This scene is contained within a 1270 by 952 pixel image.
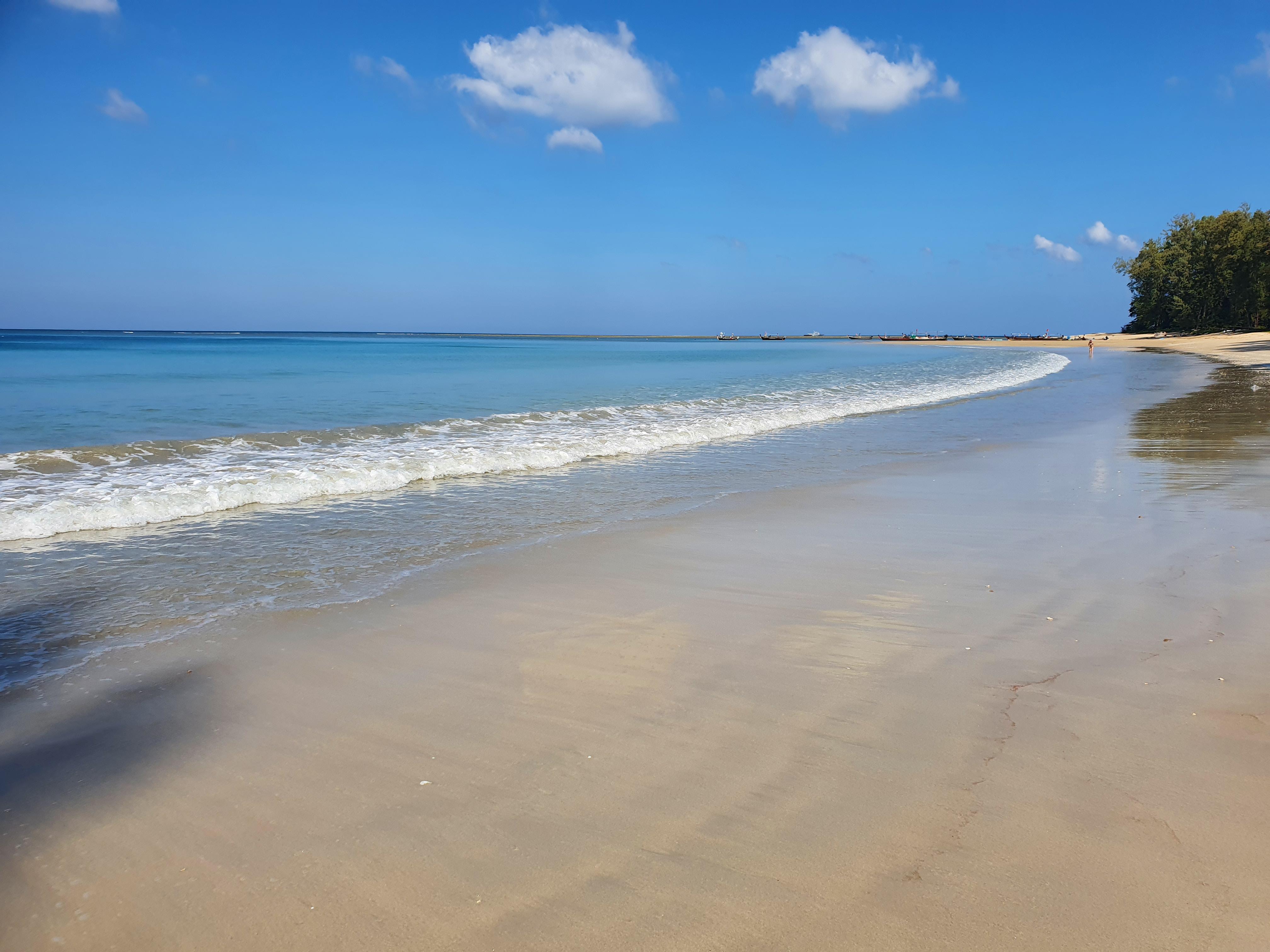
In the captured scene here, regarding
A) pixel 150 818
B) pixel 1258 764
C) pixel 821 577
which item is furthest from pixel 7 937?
pixel 821 577

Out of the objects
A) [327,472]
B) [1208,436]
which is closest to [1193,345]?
[1208,436]

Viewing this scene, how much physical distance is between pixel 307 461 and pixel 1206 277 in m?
93.9

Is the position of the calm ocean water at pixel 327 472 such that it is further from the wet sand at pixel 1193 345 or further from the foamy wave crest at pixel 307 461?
the wet sand at pixel 1193 345

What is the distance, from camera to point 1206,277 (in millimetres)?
77312

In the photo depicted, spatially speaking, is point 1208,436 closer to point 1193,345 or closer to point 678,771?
point 678,771

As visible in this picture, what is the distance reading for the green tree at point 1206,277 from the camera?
64.4 m

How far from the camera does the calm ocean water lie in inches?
214

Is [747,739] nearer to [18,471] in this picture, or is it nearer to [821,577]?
[821,577]

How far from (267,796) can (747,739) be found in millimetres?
1894

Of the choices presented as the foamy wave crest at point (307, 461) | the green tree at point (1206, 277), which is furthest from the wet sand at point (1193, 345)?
the foamy wave crest at point (307, 461)

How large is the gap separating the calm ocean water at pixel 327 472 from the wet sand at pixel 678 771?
3.23 feet

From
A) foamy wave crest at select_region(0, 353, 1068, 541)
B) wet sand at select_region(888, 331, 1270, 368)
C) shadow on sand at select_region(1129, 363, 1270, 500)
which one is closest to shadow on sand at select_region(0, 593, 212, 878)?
foamy wave crest at select_region(0, 353, 1068, 541)

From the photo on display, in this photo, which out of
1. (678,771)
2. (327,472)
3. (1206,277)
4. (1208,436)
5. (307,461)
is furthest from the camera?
(1206,277)

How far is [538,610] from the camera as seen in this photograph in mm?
4977
